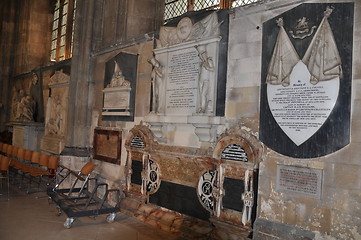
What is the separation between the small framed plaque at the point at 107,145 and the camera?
6637mm

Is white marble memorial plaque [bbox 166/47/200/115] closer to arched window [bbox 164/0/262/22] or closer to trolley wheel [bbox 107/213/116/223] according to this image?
trolley wheel [bbox 107/213/116/223]

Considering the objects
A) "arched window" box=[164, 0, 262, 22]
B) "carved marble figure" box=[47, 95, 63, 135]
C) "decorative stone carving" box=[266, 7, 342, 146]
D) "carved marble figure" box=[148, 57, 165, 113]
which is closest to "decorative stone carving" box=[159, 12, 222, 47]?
"carved marble figure" box=[148, 57, 165, 113]

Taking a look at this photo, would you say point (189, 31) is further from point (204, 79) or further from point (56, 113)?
point (56, 113)

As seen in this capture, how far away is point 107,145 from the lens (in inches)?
275

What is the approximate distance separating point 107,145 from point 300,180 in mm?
4262

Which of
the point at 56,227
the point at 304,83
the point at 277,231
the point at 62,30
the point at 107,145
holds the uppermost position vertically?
the point at 62,30

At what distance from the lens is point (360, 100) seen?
3363 mm

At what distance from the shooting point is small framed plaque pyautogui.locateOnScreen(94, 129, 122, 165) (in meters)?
6.64

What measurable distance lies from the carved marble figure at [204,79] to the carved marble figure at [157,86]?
86 cm

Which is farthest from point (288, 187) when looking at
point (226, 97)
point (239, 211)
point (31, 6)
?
point (31, 6)

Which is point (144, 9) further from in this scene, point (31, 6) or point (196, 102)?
point (31, 6)

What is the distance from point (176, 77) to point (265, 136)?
1818 mm

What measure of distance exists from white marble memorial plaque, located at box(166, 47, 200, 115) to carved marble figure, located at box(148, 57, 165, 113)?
5.3 inches

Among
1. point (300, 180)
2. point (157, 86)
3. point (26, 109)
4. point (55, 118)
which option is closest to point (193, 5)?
point (157, 86)
